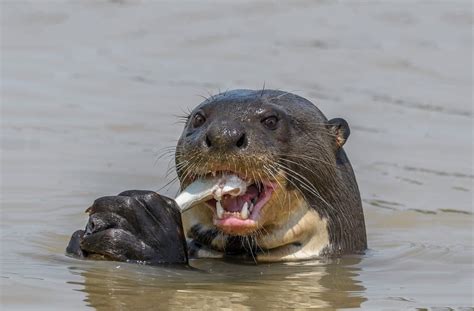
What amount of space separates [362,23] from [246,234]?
29.2 ft

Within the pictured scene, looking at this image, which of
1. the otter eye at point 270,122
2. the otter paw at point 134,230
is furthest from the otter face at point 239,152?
the otter paw at point 134,230

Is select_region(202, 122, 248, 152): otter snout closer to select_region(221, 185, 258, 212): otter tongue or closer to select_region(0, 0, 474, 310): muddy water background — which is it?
select_region(221, 185, 258, 212): otter tongue

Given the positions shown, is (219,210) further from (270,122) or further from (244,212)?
(270,122)

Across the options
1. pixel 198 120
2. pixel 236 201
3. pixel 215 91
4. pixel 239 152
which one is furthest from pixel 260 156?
pixel 215 91

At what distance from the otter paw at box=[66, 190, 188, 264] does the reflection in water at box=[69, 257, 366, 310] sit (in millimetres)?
78

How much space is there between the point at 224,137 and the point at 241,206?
36cm

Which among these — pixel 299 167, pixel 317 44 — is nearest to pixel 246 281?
pixel 299 167

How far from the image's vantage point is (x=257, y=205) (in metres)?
6.55

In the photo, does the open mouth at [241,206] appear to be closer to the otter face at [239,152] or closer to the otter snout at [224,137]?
the otter face at [239,152]

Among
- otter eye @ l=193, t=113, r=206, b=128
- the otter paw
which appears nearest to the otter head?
otter eye @ l=193, t=113, r=206, b=128

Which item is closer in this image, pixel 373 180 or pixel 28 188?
pixel 28 188

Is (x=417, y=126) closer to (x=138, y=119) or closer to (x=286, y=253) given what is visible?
(x=138, y=119)

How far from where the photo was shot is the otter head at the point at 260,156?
6.36m

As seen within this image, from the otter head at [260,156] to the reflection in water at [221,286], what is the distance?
21 cm
